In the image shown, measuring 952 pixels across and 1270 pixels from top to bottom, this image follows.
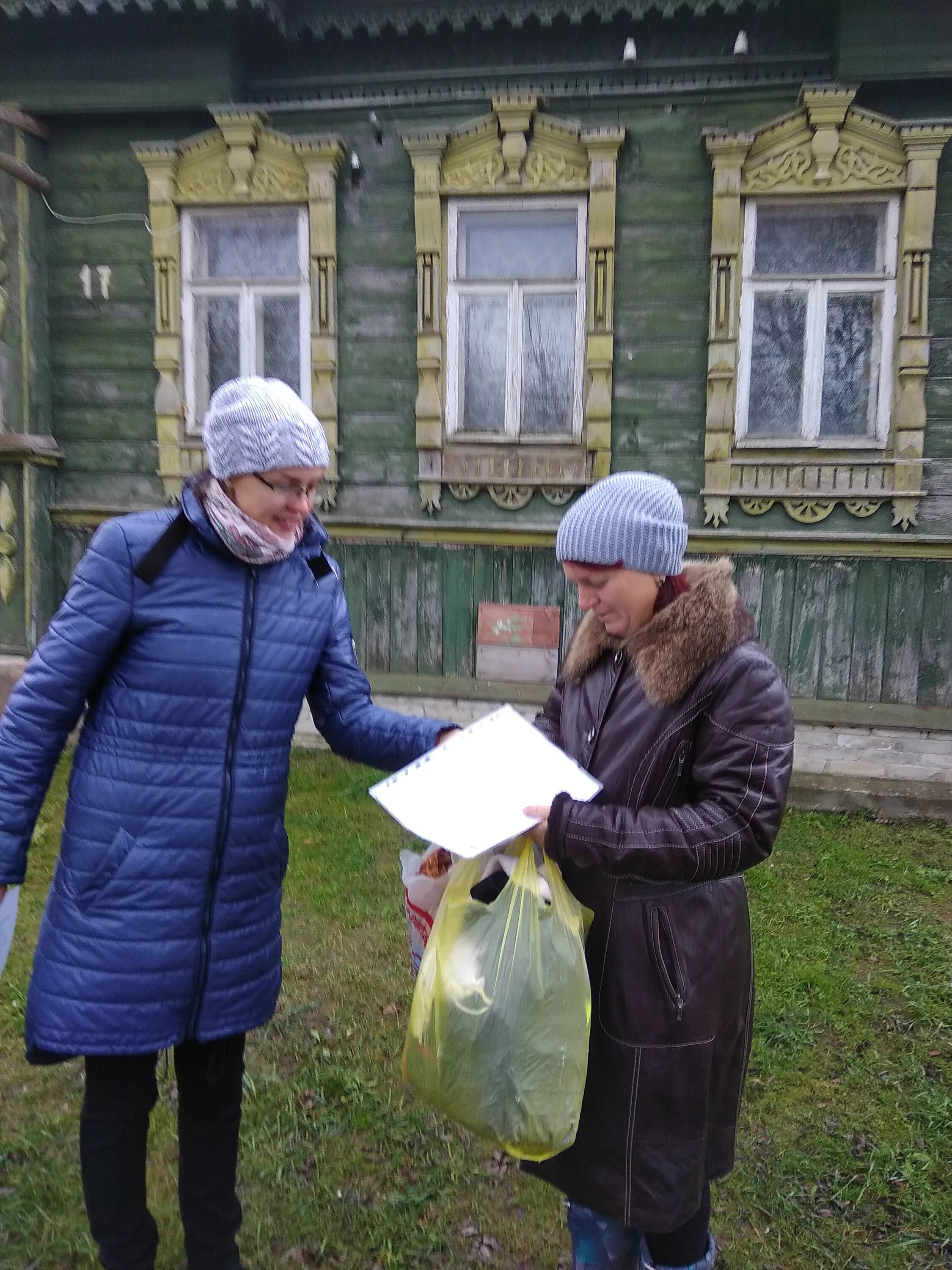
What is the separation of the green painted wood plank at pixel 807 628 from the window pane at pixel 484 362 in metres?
2.23

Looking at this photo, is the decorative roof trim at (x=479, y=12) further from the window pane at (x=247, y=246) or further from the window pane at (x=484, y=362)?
the window pane at (x=484, y=362)

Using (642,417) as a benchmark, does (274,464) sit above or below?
below

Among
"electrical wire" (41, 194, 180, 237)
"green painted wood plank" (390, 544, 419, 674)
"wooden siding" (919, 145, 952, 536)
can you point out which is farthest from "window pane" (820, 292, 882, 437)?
"electrical wire" (41, 194, 180, 237)

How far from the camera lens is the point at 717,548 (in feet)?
18.6

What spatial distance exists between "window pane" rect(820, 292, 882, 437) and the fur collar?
15.0ft

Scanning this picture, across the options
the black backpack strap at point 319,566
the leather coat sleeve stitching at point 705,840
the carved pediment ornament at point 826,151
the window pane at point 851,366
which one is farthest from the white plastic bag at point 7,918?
the carved pediment ornament at point 826,151

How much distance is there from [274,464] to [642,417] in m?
4.48

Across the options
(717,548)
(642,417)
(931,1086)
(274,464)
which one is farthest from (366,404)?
(931,1086)

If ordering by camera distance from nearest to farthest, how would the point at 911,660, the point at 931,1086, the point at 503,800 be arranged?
1. the point at 503,800
2. the point at 931,1086
3. the point at 911,660

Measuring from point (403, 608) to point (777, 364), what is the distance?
2.95m

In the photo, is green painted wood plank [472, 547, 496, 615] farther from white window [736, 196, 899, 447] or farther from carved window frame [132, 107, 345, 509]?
white window [736, 196, 899, 447]

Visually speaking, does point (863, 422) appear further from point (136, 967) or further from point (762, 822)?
point (136, 967)

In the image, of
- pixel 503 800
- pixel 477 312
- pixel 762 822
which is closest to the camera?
pixel 762 822

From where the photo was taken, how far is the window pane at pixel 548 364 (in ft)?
19.3
